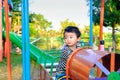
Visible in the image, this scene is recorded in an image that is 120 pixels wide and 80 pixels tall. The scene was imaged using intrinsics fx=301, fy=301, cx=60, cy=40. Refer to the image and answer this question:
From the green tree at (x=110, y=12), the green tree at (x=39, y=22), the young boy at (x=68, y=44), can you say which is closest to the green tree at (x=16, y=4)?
the green tree at (x=39, y=22)

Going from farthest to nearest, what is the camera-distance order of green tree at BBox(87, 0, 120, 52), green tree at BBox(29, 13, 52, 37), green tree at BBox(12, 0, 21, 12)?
green tree at BBox(29, 13, 52, 37) → green tree at BBox(12, 0, 21, 12) → green tree at BBox(87, 0, 120, 52)

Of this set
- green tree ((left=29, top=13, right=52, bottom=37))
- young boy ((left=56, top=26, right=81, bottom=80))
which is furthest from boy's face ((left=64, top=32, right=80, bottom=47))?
green tree ((left=29, top=13, right=52, bottom=37))

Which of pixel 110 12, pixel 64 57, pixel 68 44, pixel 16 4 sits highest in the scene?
pixel 16 4

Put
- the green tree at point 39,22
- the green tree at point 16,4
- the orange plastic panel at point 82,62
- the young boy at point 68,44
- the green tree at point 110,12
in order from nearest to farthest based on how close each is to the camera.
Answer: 1. the orange plastic panel at point 82,62
2. the young boy at point 68,44
3. the green tree at point 110,12
4. the green tree at point 16,4
5. the green tree at point 39,22

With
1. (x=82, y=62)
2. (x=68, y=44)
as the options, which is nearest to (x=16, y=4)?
(x=68, y=44)

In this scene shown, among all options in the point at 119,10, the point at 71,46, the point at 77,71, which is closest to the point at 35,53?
the point at 71,46

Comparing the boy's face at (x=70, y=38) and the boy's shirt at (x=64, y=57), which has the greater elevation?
the boy's face at (x=70, y=38)

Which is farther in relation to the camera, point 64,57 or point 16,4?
point 16,4

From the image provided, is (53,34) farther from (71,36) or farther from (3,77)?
(71,36)

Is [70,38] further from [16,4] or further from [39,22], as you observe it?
[39,22]

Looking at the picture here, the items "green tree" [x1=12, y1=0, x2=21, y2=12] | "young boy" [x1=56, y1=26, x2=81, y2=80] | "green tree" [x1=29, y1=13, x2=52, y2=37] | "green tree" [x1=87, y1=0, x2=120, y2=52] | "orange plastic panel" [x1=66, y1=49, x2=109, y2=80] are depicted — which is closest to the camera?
"orange plastic panel" [x1=66, y1=49, x2=109, y2=80]

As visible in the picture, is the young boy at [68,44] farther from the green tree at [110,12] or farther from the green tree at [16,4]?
the green tree at [16,4]

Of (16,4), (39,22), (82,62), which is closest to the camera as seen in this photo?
(82,62)

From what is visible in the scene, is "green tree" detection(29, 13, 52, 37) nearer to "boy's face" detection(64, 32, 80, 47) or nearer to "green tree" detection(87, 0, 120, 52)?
"green tree" detection(87, 0, 120, 52)
